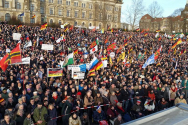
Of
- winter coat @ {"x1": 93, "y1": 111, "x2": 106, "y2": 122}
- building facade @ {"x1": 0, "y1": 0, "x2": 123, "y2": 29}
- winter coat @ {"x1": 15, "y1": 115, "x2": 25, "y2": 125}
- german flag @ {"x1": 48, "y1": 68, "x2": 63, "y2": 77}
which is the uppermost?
building facade @ {"x1": 0, "y1": 0, "x2": 123, "y2": 29}

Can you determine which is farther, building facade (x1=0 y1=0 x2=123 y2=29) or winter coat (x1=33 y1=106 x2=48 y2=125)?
building facade (x1=0 y1=0 x2=123 y2=29)

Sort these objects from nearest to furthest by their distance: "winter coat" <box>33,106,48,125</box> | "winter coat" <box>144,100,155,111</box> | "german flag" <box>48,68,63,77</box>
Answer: "winter coat" <box>33,106,48,125</box>
"winter coat" <box>144,100,155,111</box>
"german flag" <box>48,68,63,77</box>

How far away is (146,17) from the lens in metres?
84.7

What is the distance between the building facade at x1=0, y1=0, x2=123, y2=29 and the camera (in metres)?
46.2

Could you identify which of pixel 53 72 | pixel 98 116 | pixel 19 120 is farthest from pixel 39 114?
pixel 53 72

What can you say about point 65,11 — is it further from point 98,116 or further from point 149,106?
point 98,116

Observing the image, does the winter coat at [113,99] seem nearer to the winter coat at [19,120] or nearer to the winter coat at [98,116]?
the winter coat at [98,116]

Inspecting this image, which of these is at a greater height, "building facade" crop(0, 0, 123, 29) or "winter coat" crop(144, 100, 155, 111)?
"building facade" crop(0, 0, 123, 29)

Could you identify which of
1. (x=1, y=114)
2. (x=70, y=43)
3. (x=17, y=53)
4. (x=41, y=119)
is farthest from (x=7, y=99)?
(x=70, y=43)

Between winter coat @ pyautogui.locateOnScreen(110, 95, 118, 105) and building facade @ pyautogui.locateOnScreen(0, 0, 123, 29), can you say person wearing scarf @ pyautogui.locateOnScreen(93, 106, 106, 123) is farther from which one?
building facade @ pyautogui.locateOnScreen(0, 0, 123, 29)

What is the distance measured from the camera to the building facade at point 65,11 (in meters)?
46.2

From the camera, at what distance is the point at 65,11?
5556 centimetres

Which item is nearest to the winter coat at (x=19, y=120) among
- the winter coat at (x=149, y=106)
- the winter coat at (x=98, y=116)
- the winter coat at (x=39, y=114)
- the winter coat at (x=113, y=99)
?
the winter coat at (x=39, y=114)

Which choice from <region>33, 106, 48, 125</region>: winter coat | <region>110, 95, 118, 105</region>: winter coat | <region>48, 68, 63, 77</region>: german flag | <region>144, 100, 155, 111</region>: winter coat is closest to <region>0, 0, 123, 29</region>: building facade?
<region>48, 68, 63, 77</region>: german flag
